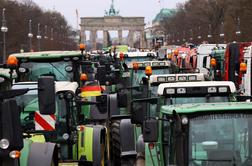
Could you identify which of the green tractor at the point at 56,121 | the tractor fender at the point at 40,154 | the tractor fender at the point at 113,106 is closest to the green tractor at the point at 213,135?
the tractor fender at the point at 40,154

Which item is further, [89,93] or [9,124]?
[89,93]

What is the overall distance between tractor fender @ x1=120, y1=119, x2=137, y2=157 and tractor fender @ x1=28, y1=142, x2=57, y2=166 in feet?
13.6

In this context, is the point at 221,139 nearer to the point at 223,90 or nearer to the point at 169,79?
the point at 223,90

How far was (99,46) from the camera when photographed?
191 metres

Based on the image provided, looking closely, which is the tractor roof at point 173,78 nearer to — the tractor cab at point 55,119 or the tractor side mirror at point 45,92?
the tractor cab at point 55,119

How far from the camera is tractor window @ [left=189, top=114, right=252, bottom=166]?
24.4 ft

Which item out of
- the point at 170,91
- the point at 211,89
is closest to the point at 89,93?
the point at 170,91

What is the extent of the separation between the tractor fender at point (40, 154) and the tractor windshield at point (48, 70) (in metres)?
6.61

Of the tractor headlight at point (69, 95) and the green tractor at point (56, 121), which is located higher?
the tractor headlight at point (69, 95)

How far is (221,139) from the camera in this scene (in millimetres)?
7469

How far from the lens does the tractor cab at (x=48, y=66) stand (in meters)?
15.8

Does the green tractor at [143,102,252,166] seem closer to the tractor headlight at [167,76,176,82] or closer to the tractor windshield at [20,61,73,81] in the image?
the tractor headlight at [167,76,176,82]

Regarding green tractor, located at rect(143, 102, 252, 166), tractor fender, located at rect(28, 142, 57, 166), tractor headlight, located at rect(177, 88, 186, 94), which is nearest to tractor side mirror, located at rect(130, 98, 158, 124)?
tractor headlight, located at rect(177, 88, 186, 94)

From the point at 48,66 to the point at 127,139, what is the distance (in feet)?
10.4
